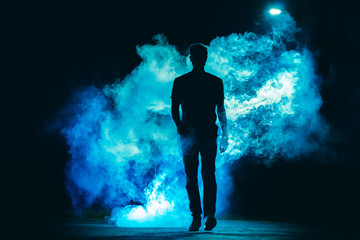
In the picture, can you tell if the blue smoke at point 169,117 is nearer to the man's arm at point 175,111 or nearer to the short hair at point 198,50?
the short hair at point 198,50

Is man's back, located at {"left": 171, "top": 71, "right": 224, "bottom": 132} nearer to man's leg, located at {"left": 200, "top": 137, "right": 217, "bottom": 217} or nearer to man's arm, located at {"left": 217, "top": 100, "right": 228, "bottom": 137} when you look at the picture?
man's arm, located at {"left": 217, "top": 100, "right": 228, "bottom": 137}

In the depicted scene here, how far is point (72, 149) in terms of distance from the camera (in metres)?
10.4

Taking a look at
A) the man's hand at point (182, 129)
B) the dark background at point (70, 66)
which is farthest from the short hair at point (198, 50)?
the dark background at point (70, 66)

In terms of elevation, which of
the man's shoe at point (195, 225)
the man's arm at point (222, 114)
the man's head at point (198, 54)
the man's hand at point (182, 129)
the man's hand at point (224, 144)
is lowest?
the man's shoe at point (195, 225)

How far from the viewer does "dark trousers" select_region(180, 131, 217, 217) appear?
6.63 metres

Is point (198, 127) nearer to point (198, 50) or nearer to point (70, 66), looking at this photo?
point (198, 50)

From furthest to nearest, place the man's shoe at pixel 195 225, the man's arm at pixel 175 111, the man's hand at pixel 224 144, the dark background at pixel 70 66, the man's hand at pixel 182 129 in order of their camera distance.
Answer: the dark background at pixel 70 66 < the man's hand at pixel 224 144 < the man's arm at pixel 175 111 < the man's hand at pixel 182 129 < the man's shoe at pixel 195 225

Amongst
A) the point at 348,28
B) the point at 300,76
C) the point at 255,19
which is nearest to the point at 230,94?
the point at 300,76

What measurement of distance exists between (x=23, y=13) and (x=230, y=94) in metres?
6.42

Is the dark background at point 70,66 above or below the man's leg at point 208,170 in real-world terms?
above

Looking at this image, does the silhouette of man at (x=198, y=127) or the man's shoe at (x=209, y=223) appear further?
the silhouette of man at (x=198, y=127)

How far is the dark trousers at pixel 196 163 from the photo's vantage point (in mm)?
6629

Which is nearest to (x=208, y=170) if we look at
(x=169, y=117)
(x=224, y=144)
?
(x=224, y=144)

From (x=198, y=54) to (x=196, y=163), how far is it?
184cm
